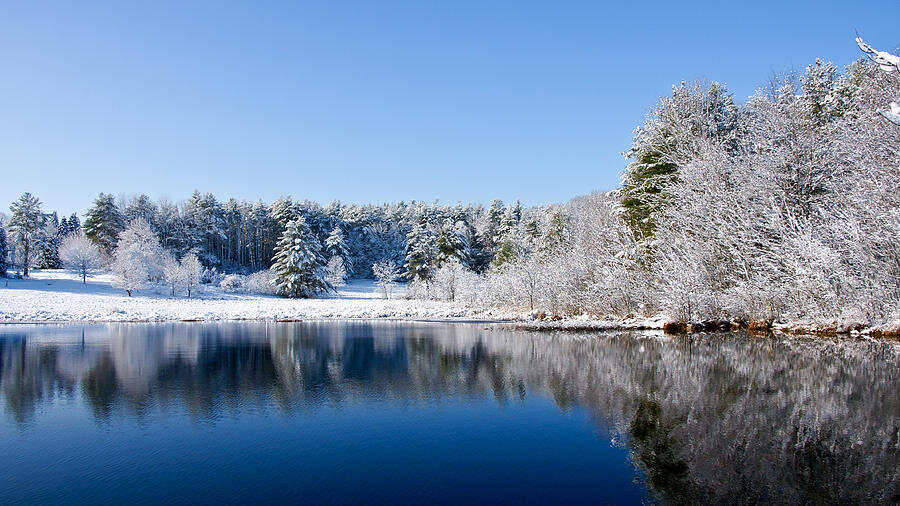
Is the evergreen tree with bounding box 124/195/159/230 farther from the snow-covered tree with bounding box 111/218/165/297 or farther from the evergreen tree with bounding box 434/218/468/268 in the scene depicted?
the evergreen tree with bounding box 434/218/468/268

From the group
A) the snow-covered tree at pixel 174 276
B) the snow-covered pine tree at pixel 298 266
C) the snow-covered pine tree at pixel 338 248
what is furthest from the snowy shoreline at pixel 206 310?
the snow-covered pine tree at pixel 338 248

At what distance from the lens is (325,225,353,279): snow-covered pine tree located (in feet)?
259

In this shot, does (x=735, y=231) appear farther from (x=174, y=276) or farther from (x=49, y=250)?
(x=49, y=250)

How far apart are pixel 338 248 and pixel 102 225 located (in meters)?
31.9

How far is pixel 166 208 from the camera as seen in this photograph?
79.8 m

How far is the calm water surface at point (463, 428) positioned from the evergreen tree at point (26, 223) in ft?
211

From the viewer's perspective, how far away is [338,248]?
79.7m

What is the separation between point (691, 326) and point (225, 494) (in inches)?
995

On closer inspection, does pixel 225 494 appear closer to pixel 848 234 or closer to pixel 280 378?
pixel 280 378

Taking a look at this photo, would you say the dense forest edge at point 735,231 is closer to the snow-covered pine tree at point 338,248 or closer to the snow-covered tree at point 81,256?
the snow-covered tree at point 81,256

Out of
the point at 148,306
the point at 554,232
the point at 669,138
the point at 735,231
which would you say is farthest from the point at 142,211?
the point at 735,231

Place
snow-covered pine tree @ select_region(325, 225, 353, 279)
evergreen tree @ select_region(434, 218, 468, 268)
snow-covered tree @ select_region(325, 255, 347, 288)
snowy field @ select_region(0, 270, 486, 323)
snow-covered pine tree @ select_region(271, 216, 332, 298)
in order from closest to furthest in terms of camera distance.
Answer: snowy field @ select_region(0, 270, 486, 323)
snow-covered pine tree @ select_region(271, 216, 332, 298)
evergreen tree @ select_region(434, 218, 468, 268)
snow-covered tree @ select_region(325, 255, 347, 288)
snow-covered pine tree @ select_region(325, 225, 353, 279)

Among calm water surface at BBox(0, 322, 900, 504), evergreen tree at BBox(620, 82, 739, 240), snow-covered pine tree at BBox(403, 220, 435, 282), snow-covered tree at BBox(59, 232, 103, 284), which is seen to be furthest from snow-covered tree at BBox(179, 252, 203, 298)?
evergreen tree at BBox(620, 82, 739, 240)

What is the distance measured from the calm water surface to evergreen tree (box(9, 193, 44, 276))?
64.2 meters
